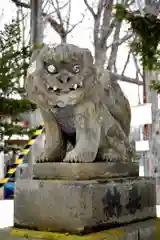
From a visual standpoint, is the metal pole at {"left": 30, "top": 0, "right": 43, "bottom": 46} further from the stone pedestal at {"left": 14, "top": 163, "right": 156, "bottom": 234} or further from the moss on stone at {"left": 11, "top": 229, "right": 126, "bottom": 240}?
the moss on stone at {"left": 11, "top": 229, "right": 126, "bottom": 240}

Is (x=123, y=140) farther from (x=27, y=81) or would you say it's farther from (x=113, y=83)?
(x=27, y=81)

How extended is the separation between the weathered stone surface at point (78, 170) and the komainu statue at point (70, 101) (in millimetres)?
36

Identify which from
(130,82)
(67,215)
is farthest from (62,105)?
(130,82)

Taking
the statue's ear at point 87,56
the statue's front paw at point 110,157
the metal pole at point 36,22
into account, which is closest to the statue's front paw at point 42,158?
the statue's front paw at point 110,157

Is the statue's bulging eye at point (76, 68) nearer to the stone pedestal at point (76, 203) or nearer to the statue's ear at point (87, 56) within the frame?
the statue's ear at point (87, 56)

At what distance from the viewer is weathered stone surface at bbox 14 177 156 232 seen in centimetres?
185

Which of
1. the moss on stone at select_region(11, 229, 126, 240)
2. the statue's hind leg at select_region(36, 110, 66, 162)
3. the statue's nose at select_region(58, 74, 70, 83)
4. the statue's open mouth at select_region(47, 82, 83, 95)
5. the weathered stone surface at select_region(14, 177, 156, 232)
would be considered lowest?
the moss on stone at select_region(11, 229, 126, 240)

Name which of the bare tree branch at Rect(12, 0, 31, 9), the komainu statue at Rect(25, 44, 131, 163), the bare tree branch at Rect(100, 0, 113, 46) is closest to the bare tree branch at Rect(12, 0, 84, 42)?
the bare tree branch at Rect(12, 0, 31, 9)

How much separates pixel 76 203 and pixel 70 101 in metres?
0.54

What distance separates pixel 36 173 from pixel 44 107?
1.24 ft

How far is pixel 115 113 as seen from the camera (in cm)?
238

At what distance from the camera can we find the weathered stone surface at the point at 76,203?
6.07ft

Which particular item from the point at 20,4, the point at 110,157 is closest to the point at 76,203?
the point at 110,157

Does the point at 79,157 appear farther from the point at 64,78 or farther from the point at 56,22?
the point at 56,22
